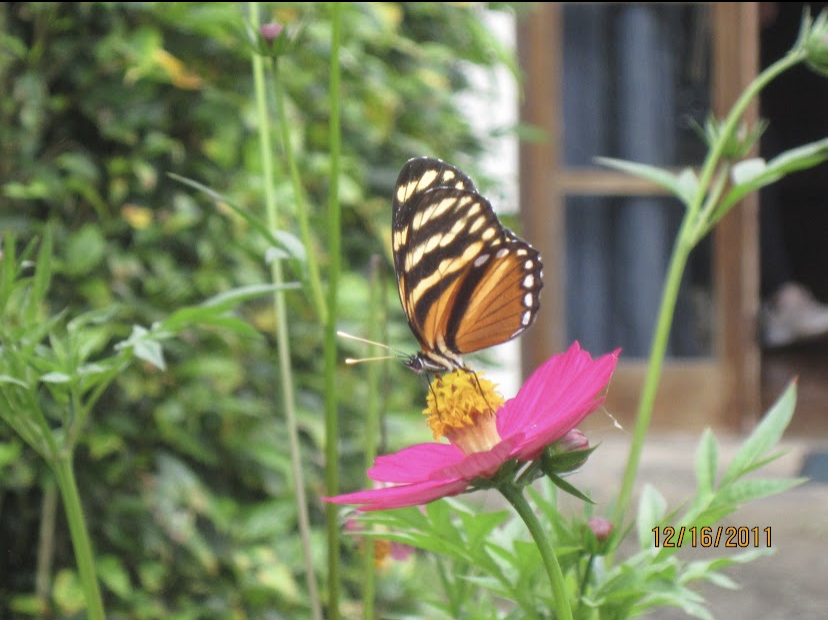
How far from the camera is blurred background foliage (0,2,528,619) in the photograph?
138 cm

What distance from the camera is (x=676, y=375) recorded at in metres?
A: 2.90

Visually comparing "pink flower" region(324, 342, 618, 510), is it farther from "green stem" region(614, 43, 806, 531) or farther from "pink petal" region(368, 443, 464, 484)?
"green stem" region(614, 43, 806, 531)

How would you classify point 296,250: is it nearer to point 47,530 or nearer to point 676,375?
point 47,530

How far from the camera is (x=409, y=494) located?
46cm

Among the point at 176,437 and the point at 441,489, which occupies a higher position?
the point at 441,489

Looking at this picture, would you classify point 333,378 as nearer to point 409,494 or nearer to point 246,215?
point 246,215

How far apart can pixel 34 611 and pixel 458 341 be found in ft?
3.01

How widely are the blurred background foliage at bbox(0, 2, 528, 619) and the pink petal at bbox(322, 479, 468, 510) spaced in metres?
0.89

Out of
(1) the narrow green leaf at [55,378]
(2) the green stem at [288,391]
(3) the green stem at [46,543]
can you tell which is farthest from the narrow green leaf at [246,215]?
(3) the green stem at [46,543]

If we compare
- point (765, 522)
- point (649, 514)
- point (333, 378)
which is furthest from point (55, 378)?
point (765, 522)

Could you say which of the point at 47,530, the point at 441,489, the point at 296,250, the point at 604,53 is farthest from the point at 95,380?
the point at 604,53

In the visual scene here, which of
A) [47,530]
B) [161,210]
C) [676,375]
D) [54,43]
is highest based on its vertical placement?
[54,43]

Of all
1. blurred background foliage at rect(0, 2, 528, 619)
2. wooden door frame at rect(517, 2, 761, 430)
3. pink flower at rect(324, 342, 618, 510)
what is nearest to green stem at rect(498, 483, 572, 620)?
pink flower at rect(324, 342, 618, 510)

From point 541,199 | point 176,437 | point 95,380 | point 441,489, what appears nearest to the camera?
point 441,489
